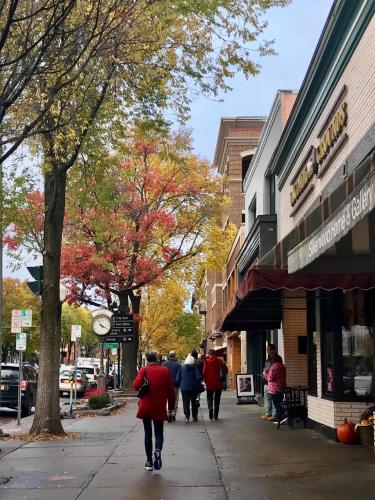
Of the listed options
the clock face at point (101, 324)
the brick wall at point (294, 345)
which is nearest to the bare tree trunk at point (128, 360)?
the clock face at point (101, 324)

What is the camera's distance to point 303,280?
10031mm

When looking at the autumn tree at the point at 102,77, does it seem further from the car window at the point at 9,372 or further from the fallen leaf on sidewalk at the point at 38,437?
the car window at the point at 9,372

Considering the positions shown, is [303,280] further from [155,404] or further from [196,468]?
[196,468]

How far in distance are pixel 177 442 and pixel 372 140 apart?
6359 mm

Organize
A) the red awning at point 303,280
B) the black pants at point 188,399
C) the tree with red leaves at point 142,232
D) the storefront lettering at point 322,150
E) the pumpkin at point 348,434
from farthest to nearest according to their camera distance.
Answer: the tree with red leaves at point 142,232 → the black pants at point 188,399 → the storefront lettering at point 322,150 → the pumpkin at point 348,434 → the red awning at point 303,280

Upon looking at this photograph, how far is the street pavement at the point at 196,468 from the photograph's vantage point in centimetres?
743

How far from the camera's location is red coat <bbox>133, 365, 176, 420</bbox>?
344 inches

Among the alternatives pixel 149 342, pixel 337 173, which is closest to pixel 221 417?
pixel 337 173

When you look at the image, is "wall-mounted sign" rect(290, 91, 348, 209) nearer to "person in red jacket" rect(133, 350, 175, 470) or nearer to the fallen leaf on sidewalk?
"person in red jacket" rect(133, 350, 175, 470)

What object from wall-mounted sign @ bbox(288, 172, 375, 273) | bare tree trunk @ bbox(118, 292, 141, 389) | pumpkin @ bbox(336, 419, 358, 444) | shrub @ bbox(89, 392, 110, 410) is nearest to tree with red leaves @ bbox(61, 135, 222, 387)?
bare tree trunk @ bbox(118, 292, 141, 389)

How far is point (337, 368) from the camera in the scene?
450 inches

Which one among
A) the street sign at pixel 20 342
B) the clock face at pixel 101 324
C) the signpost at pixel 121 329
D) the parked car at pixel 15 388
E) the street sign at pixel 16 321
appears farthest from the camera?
the signpost at pixel 121 329

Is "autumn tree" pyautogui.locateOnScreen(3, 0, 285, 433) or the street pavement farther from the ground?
"autumn tree" pyautogui.locateOnScreen(3, 0, 285, 433)

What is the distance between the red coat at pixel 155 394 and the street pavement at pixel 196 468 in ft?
2.54
